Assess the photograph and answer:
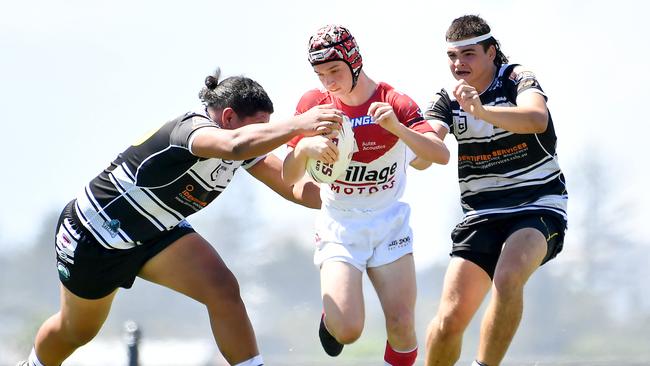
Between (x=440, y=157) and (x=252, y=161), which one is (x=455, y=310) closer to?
(x=440, y=157)

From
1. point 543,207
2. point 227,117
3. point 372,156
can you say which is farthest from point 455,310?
point 227,117

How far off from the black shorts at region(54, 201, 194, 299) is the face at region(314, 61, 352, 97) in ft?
4.42

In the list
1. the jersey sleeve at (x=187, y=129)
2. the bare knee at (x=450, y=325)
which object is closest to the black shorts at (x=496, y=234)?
the bare knee at (x=450, y=325)

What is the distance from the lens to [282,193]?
7121mm

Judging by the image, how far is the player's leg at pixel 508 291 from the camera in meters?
6.38

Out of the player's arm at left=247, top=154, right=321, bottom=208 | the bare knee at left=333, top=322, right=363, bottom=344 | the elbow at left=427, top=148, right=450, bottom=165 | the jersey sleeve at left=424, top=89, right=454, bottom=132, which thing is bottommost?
the bare knee at left=333, top=322, right=363, bottom=344

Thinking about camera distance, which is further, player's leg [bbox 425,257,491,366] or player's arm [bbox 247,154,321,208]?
player's arm [bbox 247,154,321,208]

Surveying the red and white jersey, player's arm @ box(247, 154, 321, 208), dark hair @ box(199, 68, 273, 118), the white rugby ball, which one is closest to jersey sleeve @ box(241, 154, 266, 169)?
player's arm @ box(247, 154, 321, 208)

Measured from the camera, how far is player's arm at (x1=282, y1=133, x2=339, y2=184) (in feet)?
19.5

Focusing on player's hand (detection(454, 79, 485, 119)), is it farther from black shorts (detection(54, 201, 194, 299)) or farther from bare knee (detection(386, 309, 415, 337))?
black shorts (detection(54, 201, 194, 299))

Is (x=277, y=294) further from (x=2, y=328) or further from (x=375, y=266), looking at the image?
(x=375, y=266)

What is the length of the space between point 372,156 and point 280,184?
2.38ft

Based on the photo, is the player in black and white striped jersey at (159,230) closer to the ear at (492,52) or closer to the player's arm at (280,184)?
the player's arm at (280,184)

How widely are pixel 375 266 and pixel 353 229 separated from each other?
0.87ft
